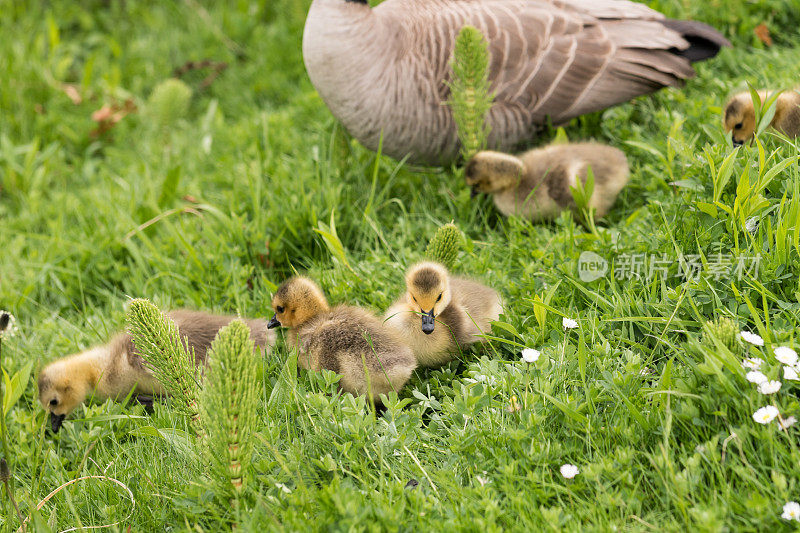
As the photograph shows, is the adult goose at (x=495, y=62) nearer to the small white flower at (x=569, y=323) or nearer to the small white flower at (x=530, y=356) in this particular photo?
the small white flower at (x=569, y=323)

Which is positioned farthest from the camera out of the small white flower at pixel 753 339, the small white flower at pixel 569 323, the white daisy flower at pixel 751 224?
the white daisy flower at pixel 751 224

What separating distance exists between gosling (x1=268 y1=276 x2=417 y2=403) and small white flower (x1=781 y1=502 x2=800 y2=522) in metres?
1.59

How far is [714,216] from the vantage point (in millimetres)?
3387

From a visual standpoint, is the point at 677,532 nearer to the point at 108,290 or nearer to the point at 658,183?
the point at 658,183

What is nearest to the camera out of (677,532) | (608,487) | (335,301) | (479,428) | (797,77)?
(677,532)

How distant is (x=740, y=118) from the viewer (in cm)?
399

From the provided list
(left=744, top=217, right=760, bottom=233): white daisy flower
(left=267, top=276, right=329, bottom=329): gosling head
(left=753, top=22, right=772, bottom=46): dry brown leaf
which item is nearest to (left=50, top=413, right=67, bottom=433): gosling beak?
(left=267, top=276, right=329, bottom=329): gosling head

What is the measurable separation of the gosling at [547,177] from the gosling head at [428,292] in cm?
123

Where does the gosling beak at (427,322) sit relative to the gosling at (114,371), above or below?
above

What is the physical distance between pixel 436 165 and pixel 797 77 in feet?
7.96

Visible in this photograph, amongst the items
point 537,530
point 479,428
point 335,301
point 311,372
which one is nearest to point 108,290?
point 335,301

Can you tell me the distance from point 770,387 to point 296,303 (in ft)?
7.04

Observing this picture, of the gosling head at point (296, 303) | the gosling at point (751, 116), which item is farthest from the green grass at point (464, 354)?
the gosling head at point (296, 303)

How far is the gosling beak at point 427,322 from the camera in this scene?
3.29 m
